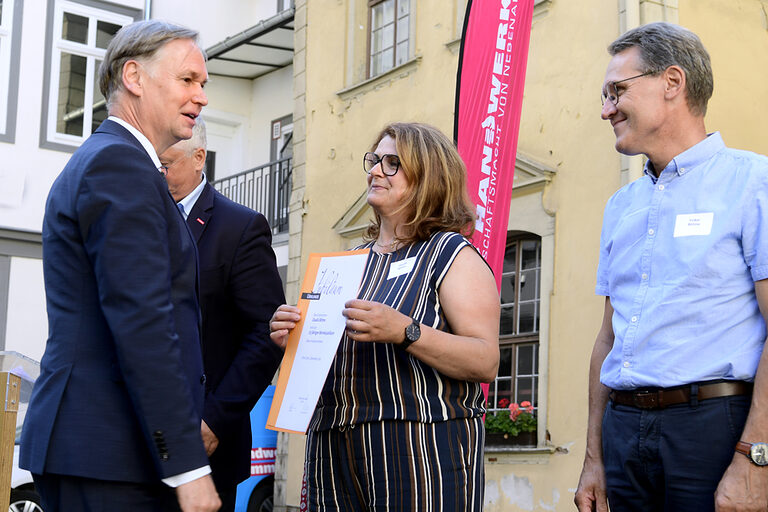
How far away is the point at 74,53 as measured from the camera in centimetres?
1891

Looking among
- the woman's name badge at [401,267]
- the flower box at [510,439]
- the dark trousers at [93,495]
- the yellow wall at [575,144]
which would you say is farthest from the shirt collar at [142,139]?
the flower box at [510,439]

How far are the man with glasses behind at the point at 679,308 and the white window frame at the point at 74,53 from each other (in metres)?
16.4

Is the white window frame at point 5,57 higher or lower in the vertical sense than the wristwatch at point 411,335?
higher

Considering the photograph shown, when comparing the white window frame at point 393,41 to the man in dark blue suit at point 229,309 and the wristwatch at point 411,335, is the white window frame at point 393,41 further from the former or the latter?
the wristwatch at point 411,335

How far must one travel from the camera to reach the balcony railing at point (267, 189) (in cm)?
1727

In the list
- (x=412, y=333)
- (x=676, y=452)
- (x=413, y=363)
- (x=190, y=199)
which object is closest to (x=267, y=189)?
(x=190, y=199)

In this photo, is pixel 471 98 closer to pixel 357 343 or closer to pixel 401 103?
pixel 357 343

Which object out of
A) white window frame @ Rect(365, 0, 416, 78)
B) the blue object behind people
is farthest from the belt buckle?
white window frame @ Rect(365, 0, 416, 78)

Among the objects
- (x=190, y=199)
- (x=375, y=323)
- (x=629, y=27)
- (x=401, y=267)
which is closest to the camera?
(x=375, y=323)

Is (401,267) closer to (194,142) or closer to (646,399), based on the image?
(646,399)

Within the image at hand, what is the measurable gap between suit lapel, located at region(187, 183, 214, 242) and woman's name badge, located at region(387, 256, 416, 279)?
2.59ft

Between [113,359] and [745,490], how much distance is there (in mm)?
1692

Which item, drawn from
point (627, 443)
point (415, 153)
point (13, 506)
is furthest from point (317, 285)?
point (13, 506)

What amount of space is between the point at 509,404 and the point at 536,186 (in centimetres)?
225
